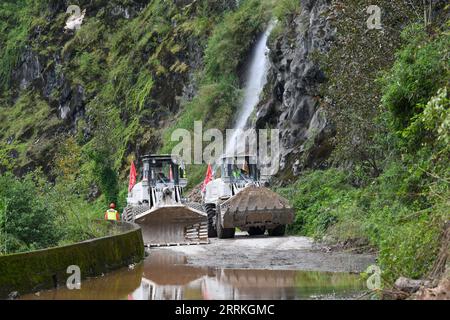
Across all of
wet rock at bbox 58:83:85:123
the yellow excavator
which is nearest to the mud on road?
the yellow excavator

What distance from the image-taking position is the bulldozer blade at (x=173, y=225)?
25.9 meters

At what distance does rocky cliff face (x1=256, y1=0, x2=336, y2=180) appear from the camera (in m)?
34.0

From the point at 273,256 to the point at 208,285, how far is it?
5893 mm

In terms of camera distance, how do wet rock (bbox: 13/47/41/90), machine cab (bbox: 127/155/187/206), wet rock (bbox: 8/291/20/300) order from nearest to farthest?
wet rock (bbox: 8/291/20/300) < machine cab (bbox: 127/155/187/206) < wet rock (bbox: 13/47/41/90)

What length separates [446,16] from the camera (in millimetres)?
24234

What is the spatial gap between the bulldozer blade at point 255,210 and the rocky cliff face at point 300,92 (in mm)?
5889

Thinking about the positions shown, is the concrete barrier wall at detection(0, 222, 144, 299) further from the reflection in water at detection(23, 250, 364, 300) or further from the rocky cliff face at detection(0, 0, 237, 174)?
the rocky cliff face at detection(0, 0, 237, 174)

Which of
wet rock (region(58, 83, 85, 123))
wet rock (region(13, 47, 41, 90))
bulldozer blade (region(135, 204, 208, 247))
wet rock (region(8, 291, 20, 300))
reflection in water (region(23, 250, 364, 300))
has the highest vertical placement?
wet rock (region(13, 47, 41, 90))

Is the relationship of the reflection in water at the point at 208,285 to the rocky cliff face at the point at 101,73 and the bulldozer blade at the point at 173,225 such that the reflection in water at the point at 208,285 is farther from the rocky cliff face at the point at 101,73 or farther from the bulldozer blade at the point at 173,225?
the rocky cliff face at the point at 101,73

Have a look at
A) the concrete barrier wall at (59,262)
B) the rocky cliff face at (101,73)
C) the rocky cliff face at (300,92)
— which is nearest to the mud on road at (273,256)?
the concrete barrier wall at (59,262)

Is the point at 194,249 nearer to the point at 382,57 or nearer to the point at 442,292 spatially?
the point at 382,57

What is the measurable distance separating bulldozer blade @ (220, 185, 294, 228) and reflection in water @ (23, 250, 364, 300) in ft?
29.0

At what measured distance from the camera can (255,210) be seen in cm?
2669
